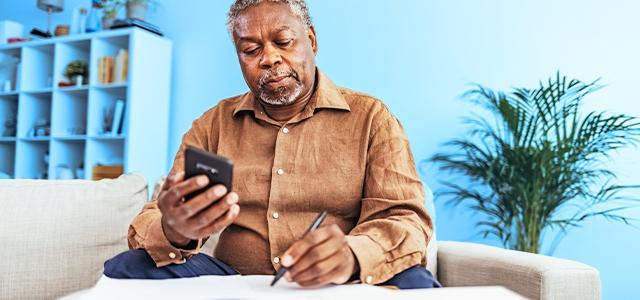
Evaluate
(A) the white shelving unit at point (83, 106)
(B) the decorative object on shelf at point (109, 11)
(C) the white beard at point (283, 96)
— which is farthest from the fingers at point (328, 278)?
(B) the decorative object on shelf at point (109, 11)

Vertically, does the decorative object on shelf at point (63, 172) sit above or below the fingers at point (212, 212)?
below

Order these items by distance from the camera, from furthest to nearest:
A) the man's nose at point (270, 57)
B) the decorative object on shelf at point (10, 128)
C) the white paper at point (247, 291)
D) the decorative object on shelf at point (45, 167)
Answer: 1. the decorative object on shelf at point (10, 128)
2. the decorative object on shelf at point (45, 167)
3. the man's nose at point (270, 57)
4. the white paper at point (247, 291)

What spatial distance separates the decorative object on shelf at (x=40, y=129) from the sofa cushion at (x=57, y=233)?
2926mm

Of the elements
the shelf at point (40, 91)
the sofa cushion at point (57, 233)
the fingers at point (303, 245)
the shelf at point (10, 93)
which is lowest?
the sofa cushion at point (57, 233)

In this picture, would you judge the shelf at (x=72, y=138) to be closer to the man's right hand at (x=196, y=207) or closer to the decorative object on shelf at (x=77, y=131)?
the decorative object on shelf at (x=77, y=131)

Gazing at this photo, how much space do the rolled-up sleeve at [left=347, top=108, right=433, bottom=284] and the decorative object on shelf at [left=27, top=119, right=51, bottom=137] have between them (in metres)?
3.49

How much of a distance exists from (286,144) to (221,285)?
22.3 inches

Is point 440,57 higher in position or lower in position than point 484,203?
higher

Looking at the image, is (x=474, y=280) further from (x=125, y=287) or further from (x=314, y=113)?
(x=125, y=287)

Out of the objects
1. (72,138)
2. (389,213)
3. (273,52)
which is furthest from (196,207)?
(72,138)

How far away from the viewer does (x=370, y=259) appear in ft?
3.39

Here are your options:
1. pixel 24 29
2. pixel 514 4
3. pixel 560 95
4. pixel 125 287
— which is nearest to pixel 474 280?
pixel 125 287

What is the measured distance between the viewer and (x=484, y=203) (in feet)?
9.02

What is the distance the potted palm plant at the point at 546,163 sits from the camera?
239 centimetres
